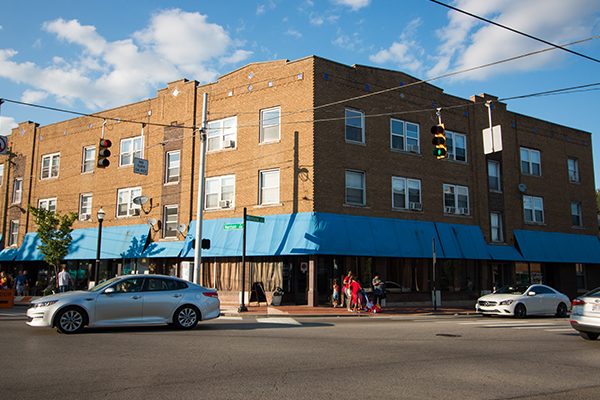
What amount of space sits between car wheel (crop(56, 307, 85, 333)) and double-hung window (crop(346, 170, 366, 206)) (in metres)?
14.0

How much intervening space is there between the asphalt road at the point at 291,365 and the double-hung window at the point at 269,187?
10979 mm

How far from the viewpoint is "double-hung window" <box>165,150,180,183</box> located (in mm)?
26263

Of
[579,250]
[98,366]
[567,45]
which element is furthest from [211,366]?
[579,250]

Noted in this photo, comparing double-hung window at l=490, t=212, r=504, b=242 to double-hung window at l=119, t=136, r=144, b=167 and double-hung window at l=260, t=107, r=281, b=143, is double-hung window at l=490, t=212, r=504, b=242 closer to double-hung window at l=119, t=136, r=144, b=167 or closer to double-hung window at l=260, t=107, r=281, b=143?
double-hung window at l=260, t=107, r=281, b=143

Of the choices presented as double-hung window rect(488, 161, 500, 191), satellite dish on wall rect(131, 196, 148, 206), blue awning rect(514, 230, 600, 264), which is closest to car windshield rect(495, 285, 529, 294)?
blue awning rect(514, 230, 600, 264)

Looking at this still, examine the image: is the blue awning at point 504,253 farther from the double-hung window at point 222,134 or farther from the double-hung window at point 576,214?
the double-hung window at point 222,134

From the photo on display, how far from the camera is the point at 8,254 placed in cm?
3191

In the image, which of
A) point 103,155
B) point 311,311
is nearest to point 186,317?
point 103,155

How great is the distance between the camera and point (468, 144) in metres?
27.5

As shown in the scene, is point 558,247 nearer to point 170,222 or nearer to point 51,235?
point 170,222

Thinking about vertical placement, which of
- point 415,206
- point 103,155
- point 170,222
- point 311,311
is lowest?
point 311,311

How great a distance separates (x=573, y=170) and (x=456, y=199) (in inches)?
451

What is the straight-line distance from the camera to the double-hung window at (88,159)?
30067 millimetres

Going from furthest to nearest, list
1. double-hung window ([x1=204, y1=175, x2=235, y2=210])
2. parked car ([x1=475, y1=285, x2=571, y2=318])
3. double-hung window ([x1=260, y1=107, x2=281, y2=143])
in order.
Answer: double-hung window ([x1=204, y1=175, x2=235, y2=210]) < double-hung window ([x1=260, y1=107, x2=281, y2=143]) < parked car ([x1=475, y1=285, x2=571, y2=318])
